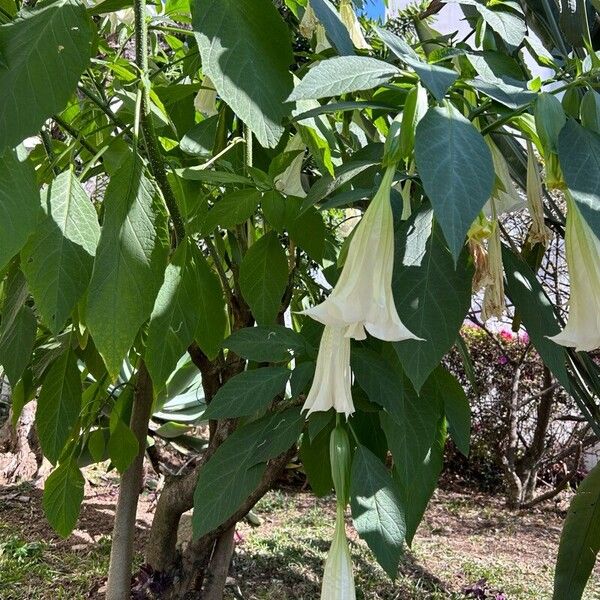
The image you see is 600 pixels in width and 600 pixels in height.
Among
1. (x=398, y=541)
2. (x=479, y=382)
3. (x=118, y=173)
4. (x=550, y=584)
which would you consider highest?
(x=479, y=382)

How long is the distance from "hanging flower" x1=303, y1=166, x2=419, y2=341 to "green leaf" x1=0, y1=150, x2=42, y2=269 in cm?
18

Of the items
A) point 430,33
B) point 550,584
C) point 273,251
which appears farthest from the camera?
point 550,584

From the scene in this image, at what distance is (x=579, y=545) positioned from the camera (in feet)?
3.41

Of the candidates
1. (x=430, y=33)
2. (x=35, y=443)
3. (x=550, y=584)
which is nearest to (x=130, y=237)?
(x=430, y=33)

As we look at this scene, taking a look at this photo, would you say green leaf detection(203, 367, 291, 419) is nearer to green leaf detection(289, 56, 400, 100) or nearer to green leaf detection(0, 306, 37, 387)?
green leaf detection(0, 306, 37, 387)

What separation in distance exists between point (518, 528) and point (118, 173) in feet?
8.18

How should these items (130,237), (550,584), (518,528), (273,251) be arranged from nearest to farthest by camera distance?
(130,237)
(273,251)
(550,584)
(518,528)

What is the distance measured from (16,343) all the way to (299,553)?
5.21 feet

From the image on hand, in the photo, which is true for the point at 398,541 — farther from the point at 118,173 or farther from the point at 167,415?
the point at 167,415

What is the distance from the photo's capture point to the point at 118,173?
1.84 ft

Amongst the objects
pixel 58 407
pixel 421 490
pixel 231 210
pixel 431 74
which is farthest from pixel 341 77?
pixel 58 407

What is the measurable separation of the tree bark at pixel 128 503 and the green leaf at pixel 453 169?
2.86ft

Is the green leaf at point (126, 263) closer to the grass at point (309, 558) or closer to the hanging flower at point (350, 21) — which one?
the hanging flower at point (350, 21)

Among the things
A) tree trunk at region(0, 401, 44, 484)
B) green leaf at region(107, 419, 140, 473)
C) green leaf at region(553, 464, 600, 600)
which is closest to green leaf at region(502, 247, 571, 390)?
green leaf at region(553, 464, 600, 600)
